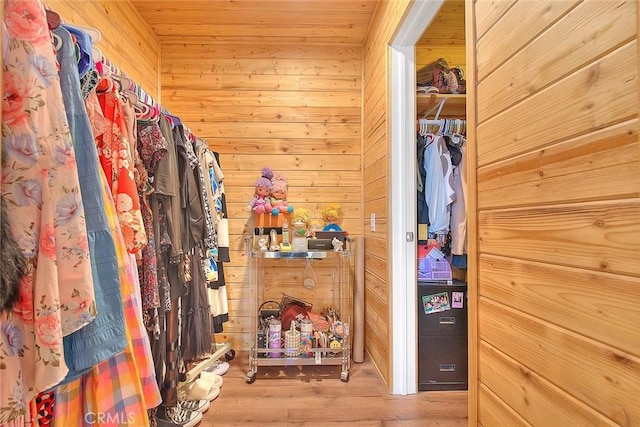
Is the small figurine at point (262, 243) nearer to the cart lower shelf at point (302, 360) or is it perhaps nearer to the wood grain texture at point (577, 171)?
the cart lower shelf at point (302, 360)

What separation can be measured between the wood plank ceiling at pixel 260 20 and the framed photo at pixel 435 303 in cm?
210

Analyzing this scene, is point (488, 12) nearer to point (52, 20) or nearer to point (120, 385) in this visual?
point (52, 20)

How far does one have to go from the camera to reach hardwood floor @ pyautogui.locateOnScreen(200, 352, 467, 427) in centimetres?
165

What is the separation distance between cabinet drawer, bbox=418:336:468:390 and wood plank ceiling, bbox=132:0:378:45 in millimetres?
2377

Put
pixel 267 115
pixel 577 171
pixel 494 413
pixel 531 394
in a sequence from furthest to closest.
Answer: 1. pixel 267 115
2. pixel 494 413
3. pixel 531 394
4. pixel 577 171

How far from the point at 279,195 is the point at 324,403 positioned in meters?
1.49

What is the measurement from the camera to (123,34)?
6.82 feet

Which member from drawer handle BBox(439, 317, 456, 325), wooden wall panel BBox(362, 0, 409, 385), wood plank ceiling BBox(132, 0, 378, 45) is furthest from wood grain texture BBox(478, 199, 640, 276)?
wood plank ceiling BBox(132, 0, 378, 45)

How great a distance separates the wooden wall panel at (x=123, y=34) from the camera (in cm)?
164

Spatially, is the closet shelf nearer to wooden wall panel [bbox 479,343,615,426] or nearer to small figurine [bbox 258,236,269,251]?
small figurine [bbox 258,236,269,251]

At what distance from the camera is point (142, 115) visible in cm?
129

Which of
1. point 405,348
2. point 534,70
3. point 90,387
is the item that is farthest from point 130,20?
point 405,348

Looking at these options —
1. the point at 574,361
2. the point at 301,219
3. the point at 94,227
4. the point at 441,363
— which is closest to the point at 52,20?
Answer: the point at 94,227

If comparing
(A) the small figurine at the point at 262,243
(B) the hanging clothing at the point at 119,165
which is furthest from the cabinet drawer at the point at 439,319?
(B) the hanging clothing at the point at 119,165
